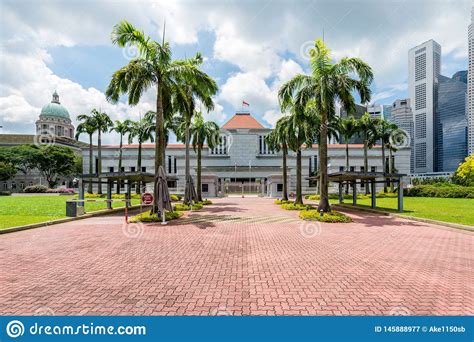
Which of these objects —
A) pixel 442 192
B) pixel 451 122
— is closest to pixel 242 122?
pixel 442 192

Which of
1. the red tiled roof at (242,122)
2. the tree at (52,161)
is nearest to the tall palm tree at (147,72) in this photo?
the red tiled roof at (242,122)

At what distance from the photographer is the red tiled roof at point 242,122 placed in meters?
61.3

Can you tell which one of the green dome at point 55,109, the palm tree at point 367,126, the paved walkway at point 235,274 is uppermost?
the green dome at point 55,109

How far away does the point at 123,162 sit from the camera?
55625mm

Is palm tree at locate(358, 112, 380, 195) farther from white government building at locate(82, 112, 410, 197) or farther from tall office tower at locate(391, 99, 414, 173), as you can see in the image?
tall office tower at locate(391, 99, 414, 173)

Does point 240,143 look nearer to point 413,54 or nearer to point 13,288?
point 13,288

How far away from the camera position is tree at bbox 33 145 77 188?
62.8 meters

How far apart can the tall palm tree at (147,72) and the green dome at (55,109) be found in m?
112

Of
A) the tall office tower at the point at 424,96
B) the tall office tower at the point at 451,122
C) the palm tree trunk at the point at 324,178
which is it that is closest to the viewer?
the palm tree trunk at the point at 324,178

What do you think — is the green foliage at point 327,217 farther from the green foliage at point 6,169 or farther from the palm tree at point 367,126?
the green foliage at point 6,169

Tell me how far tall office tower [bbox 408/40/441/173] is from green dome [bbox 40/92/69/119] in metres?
141

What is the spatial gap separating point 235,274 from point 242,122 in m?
58.3

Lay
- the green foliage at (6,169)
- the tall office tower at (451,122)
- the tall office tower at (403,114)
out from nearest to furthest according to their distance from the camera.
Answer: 1. the green foliage at (6,169)
2. the tall office tower at (451,122)
3. the tall office tower at (403,114)
